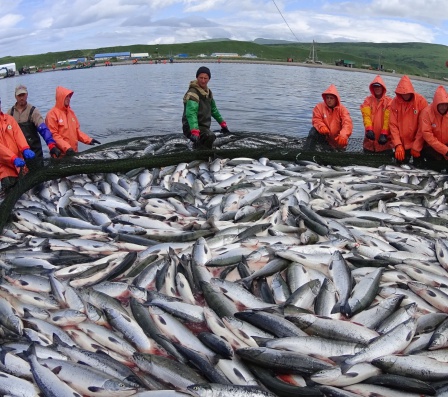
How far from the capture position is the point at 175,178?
805 centimetres

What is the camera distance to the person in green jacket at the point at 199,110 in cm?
997

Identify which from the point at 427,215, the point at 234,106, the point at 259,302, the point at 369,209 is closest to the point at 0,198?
the point at 259,302

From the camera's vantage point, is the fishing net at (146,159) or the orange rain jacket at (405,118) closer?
the fishing net at (146,159)

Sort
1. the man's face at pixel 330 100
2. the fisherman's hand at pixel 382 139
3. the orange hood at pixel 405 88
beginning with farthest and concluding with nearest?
1. the man's face at pixel 330 100
2. the fisherman's hand at pixel 382 139
3. the orange hood at pixel 405 88

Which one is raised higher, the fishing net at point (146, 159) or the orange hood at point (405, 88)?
the orange hood at point (405, 88)

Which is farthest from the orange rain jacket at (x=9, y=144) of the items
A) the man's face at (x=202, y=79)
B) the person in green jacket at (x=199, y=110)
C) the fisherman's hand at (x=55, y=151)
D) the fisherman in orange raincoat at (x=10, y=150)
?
the man's face at (x=202, y=79)

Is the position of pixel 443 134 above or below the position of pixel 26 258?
above

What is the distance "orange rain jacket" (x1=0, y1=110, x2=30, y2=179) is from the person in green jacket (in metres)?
3.58

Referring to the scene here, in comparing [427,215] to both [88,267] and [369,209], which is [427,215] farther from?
[88,267]

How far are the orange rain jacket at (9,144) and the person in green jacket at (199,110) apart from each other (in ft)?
11.8

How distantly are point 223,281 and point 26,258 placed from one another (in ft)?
7.94

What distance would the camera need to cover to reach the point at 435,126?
865 centimetres

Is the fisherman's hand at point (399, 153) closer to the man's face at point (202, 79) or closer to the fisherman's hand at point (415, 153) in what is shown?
the fisherman's hand at point (415, 153)

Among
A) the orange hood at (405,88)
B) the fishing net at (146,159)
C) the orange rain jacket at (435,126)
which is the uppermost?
the orange hood at (405,88)
